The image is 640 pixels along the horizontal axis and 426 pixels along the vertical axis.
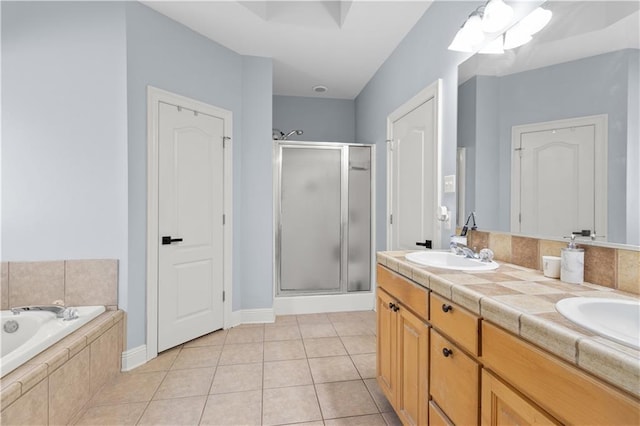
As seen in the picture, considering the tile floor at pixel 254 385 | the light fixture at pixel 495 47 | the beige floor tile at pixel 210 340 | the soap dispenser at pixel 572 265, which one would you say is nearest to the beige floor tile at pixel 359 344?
the tile floor at pixel 254 385

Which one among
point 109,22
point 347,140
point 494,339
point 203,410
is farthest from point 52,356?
point 347,140

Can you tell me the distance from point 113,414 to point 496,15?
2978mm

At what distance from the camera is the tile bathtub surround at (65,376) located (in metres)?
1.33

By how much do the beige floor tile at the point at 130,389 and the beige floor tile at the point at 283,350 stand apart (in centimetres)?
77

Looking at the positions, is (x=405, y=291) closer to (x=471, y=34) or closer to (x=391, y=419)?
(x=391, y=419)

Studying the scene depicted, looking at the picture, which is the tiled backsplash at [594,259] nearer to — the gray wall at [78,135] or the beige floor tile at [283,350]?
the beige floor tile at [283,350]

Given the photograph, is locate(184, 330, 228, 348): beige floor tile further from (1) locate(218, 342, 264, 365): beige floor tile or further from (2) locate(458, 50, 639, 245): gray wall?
(2) locate(458, 50, 639, 245): gray wall

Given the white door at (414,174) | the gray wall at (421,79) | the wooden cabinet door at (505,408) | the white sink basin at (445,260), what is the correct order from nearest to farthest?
the wooden cabinet door at (505,408) → the white sink basin at (445,260) → the gray wall at (421,79) → the white door at (414,174)

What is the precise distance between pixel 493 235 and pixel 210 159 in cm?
236

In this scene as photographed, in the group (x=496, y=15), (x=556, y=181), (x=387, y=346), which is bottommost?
(x=387, y=346)

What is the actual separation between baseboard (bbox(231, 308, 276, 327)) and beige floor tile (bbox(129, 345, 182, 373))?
2.27 ft

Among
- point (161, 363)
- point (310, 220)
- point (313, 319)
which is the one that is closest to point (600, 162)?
point (310, 220)

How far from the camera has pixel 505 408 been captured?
0.84 meters

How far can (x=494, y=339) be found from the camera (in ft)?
2.91
